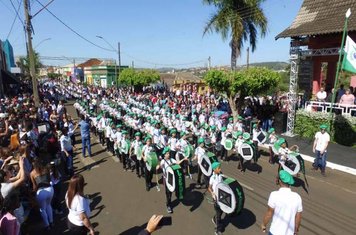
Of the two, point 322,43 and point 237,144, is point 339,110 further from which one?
point 237,144

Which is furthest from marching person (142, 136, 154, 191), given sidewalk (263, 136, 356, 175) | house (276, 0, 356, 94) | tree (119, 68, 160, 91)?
tree (119, 68, 160, 91)

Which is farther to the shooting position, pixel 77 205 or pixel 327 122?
pixel 327 122

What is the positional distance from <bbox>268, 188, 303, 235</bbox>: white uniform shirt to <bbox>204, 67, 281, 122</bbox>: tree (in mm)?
11649

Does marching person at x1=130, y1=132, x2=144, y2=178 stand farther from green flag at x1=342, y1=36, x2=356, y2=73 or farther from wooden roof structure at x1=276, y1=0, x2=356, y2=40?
wooden roof structure at x1=276, y1=0, x2=356, y2=40

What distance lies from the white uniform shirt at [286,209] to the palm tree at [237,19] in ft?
60.3

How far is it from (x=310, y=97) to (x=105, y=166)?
1348 cm

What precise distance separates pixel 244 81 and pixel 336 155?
18.5 feet

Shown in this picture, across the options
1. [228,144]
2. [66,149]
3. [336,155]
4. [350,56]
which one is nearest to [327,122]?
[336,155]

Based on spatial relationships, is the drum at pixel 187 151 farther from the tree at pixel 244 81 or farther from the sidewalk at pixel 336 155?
the tree at pixel 244 81

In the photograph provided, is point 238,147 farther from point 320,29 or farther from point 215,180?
point 320,29

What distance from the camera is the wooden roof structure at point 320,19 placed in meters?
15.0

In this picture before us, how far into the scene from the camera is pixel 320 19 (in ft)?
53.2

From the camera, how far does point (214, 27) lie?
21891 millimetres

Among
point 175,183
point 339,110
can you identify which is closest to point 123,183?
point 175,183
